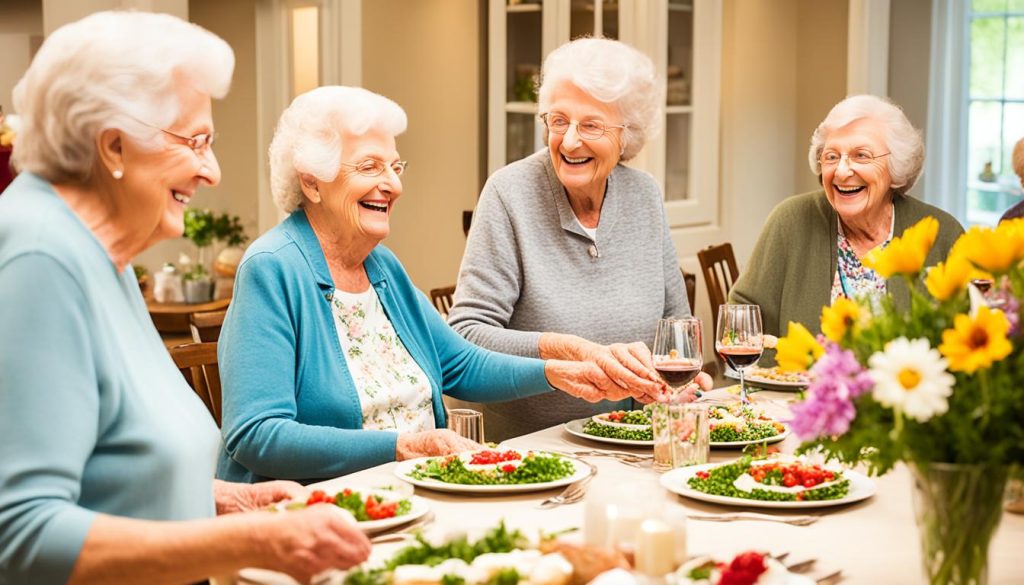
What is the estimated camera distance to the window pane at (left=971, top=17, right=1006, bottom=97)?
5.89 m

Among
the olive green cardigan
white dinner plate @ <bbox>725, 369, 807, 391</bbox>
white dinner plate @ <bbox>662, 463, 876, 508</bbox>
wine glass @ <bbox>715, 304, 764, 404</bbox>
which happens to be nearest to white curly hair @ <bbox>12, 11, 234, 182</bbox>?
white dinner plate @ <bbox>662, 463, 876, 508</bbox>

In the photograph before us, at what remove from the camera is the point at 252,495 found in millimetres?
1760

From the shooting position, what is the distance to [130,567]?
4.40 ft

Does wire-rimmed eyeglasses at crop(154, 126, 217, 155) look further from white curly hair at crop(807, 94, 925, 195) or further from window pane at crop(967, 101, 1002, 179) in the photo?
window pane at crop(967, 101, 1002, 179)

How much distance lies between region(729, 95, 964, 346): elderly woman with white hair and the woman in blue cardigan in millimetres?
1035

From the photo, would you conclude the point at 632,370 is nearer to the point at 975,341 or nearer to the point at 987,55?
the point at 975,341

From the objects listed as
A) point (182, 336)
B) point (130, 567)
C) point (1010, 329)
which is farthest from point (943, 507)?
A: point (182, 336)

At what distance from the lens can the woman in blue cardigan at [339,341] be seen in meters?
2.15

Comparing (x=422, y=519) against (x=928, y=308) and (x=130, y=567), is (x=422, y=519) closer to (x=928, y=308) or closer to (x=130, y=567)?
(x=130, y=567)

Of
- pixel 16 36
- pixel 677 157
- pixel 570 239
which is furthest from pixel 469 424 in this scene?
pixel 16 36

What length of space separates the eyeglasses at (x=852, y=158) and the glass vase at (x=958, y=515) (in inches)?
80.3

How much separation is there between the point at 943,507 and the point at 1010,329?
0.19 m

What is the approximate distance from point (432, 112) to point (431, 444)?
4.21 meters

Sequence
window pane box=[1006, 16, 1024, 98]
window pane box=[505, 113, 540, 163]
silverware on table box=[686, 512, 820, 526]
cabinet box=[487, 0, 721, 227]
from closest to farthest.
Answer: silverware on table box=[686, 512, 820, 526] → cabinet box=[487, 0, 721, 227] → window pane box=[505, 113, 540, 163] → window pane box=[1006, 16, 1024, 98]
